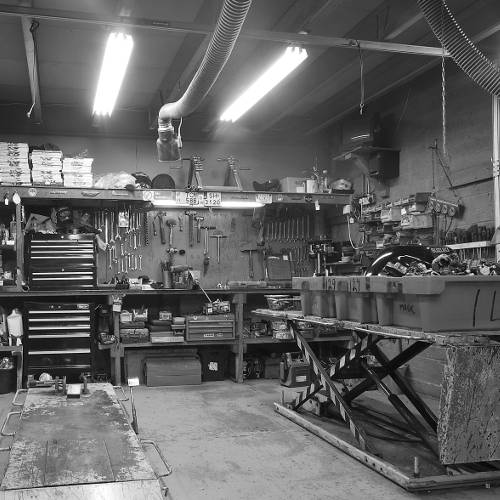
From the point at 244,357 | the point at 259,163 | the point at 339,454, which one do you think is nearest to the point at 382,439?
the point at 339,454

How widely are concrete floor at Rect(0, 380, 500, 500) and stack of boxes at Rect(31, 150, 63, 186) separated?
2.21 meters

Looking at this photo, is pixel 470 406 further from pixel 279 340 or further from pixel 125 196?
pixel 125 196

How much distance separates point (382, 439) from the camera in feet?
13.5

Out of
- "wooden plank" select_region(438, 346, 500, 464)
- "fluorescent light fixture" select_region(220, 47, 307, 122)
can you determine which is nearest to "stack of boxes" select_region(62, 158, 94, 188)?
"fluorescent light fixture" select_region(220, 47, 307, 122)

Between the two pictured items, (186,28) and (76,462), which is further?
(186,28)

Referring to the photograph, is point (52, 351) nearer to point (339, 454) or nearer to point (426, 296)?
point (339, 454)

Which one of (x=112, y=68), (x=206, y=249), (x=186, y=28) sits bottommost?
(x=206, y=249)

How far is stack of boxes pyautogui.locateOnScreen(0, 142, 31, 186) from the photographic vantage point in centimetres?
610

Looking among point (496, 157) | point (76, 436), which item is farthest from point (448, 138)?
point (76, 436)

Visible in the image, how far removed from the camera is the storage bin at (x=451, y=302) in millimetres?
3156

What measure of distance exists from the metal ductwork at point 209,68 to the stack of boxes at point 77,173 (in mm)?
1119

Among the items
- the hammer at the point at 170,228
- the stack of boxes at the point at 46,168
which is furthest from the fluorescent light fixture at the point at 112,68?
the hammer at the point at 170,228

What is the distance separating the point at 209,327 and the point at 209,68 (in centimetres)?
310

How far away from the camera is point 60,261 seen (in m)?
6.21
